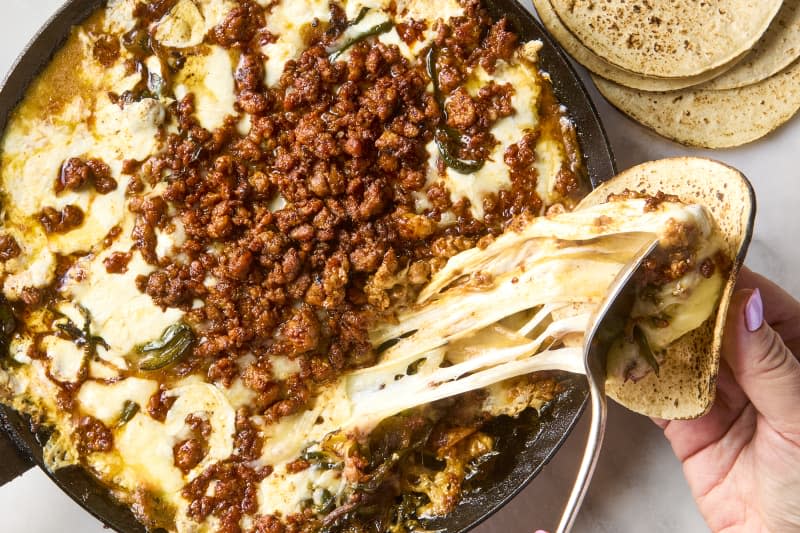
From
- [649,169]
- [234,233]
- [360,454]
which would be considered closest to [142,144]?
[234,233]

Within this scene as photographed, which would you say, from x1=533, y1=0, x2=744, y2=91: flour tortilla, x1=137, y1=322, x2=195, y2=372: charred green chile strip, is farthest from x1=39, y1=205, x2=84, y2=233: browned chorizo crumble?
x1=533, y1=0, x2=744, y2=91: flour tortilla

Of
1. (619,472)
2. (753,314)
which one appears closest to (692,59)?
(753,314)

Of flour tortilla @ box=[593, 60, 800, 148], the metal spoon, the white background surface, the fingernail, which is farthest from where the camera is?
the white background surface

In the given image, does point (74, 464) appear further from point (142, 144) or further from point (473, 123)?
point (473, 123)

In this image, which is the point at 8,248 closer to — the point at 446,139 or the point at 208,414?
the point at 208,414

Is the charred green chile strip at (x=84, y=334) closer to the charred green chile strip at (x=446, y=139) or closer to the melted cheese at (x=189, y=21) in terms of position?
the melted cheese at (x=189, y=21)

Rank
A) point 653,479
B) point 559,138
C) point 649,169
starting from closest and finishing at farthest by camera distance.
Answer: point 649,169 < point 559,138 < point 653,479

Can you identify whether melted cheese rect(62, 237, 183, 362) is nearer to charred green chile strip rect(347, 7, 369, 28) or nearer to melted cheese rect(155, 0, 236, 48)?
melted cheese rect(155, 0, 236, 48)

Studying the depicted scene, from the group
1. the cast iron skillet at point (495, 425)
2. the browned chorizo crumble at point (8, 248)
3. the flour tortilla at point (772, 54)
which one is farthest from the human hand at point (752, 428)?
the browned chorizo crumble at point (8, 248)
